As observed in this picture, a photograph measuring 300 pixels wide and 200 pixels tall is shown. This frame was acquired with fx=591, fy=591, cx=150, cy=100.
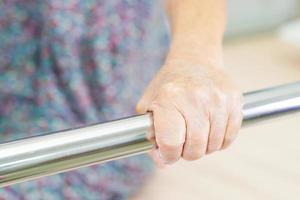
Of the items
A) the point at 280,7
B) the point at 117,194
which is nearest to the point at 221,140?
the point at 117,194

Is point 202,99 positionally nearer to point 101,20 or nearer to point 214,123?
point 214,123

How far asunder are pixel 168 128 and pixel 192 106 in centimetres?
4

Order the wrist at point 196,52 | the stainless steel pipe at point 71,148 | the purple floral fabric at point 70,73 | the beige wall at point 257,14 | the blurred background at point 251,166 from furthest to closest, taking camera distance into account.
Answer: the beige wall at point 257,14 < the blurred background at point 251,166 < the purple floral fabric at point 70,73 < the wrist at point 196,52 < the stainless steel pipe at point 71,148

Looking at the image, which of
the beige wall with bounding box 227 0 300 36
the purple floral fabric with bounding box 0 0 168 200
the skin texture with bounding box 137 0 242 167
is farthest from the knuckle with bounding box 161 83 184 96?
the beige wall with bounding box 227 0 300 36

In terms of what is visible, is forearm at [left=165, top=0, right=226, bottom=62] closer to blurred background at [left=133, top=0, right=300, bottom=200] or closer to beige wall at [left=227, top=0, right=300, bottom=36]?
Answer: blurred background at [left=133, top=0, right=300, bottom=200]

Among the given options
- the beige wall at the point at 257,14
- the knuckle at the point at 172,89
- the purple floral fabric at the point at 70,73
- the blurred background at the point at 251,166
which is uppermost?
the knuckle at the point at 172,89

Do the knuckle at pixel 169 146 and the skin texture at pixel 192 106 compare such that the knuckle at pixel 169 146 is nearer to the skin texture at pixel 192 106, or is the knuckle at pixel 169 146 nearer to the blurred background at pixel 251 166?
the skin texture at pixel 192 106

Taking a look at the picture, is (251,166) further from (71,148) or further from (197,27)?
(71,148)

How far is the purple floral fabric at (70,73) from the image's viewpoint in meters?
0.76

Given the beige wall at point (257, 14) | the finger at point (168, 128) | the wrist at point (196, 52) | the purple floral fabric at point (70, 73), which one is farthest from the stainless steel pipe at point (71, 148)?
the beige wall at point (257, 14)

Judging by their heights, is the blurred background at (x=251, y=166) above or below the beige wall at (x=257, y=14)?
above

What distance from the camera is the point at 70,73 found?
31.0 inches

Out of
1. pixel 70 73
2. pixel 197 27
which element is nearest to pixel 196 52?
pixel 197 27

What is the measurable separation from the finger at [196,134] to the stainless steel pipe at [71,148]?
0.04 metres
